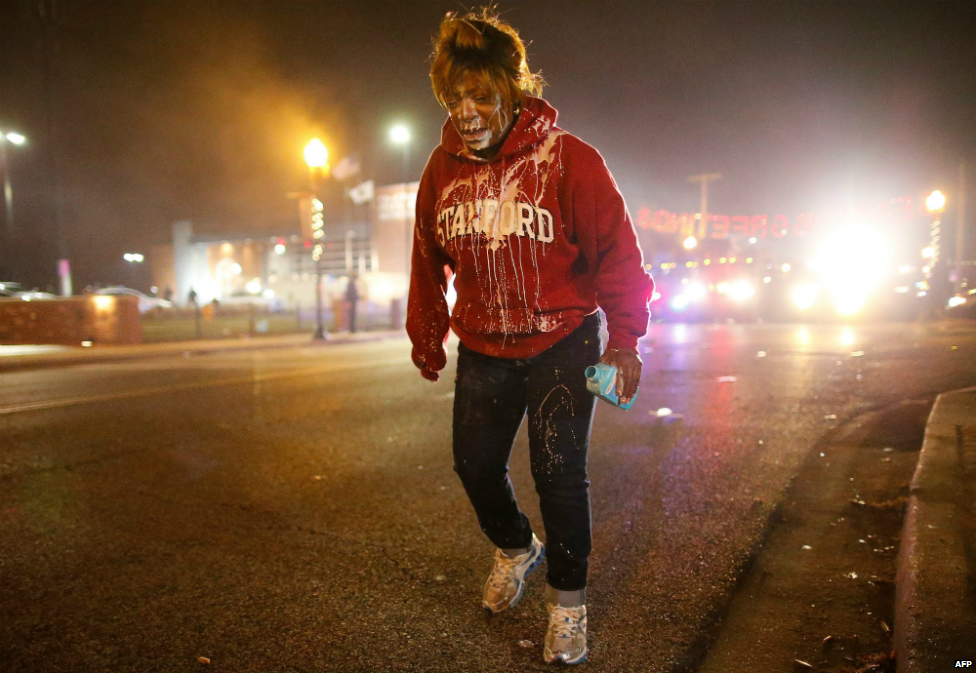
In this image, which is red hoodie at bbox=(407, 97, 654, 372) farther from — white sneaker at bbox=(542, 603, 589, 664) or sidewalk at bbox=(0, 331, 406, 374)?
sidewalk at bbox=(0, 331, 406, 374)

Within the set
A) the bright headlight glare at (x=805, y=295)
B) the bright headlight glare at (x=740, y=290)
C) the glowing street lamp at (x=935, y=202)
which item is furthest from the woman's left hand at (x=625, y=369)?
the bright headlight glare at (x=805, y=295)

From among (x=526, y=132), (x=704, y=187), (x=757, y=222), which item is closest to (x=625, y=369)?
(x=526, y=132)

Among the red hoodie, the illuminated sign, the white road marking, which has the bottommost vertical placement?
the white road marking

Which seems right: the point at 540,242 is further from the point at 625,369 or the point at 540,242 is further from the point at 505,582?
the point at 505,582

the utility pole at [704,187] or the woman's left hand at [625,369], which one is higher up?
the utility pole at [704,187]

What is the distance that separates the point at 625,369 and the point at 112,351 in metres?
15.3

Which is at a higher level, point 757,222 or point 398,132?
point 398,132

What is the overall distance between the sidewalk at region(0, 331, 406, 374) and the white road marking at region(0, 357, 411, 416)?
511 centimetres

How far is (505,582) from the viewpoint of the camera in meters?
2.35

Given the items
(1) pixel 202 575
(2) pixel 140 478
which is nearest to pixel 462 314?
(1) pixel 202 575

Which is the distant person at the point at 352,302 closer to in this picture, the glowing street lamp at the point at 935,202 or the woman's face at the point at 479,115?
the glowing street lamp at the point at 935,202

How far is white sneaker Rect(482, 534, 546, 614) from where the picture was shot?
7.61 feet

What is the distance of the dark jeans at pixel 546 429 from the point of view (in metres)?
2.12

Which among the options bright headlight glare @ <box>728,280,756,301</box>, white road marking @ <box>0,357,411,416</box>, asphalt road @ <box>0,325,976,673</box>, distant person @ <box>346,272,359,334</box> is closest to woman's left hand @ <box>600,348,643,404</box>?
asphalt road @ <box>0,325,976,673</box>
